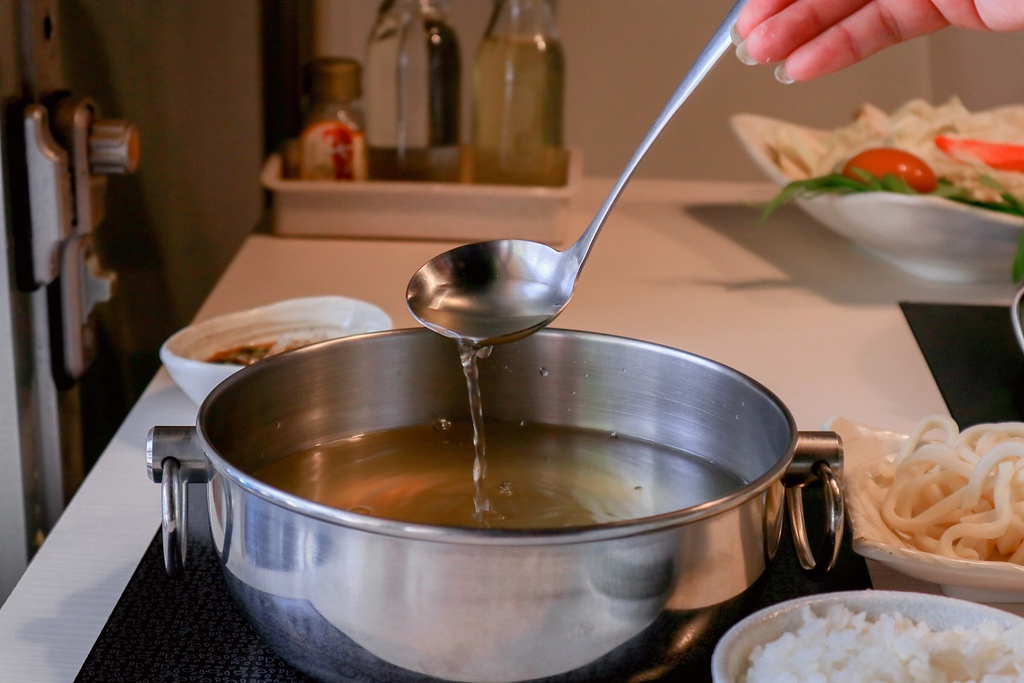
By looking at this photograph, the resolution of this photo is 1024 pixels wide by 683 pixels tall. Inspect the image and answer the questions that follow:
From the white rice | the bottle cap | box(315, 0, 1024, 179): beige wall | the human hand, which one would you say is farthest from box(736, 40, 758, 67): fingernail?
box(315, 0, 1024, 179): beige wall

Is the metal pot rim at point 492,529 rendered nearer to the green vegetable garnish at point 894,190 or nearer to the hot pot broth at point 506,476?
the hot pot broth at point 506,476

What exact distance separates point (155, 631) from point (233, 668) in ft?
0.19

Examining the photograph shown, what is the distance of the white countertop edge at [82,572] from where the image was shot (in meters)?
0.55

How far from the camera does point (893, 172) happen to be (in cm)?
126

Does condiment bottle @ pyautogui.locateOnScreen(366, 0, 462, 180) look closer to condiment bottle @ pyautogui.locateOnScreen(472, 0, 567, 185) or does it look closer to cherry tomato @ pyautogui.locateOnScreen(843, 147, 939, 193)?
condiment bottle @ pyautogui.locateOnScreen(472, 0, 567, 185)

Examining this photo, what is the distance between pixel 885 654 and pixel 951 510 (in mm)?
222

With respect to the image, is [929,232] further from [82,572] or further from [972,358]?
[82,572]

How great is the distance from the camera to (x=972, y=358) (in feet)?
3.34

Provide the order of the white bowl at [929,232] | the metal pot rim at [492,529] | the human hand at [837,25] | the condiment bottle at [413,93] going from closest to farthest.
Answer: the metal pot rim at [492,529], the human hand at [837,25], the white bowl at [929,232], the condiment bottle at [413,93]

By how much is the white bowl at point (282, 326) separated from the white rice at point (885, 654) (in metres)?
0.52

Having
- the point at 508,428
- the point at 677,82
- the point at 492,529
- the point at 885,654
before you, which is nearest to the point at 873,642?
the point at 885,654

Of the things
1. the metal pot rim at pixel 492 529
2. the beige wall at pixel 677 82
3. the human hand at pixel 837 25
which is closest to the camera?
the metal pot rim at pixel 492 529

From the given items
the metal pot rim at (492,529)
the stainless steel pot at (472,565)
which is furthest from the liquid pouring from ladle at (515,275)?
the metal pot rim at (492,529)

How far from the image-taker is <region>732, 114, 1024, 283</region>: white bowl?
1.14m
